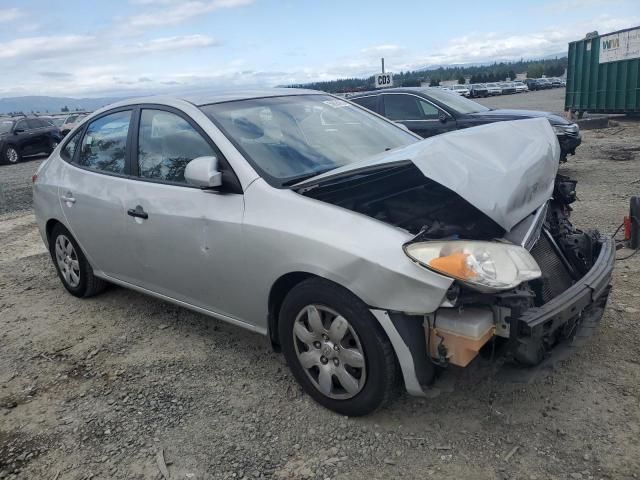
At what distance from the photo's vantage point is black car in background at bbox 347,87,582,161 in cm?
902

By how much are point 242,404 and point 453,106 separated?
7.63 metres

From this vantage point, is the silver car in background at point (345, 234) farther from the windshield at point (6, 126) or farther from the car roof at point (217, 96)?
the windshield at point (6, 126)

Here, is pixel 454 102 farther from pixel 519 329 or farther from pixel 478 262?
pixel 519 329

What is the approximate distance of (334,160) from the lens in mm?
3375

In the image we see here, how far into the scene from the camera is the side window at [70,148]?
15.1 feet

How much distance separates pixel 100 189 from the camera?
4.04 metres

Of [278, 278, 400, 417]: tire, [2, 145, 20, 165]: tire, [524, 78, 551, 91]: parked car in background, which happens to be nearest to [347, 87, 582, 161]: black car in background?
[278, 278, 400, 417]: tire

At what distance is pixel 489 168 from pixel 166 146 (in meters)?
2.13

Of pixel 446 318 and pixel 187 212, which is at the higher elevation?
pixel 187 212

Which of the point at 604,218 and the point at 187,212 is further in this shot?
the point at 604,218

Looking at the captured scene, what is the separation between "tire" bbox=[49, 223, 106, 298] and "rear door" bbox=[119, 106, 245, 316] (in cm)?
89

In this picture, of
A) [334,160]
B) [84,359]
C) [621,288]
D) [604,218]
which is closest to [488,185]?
[334,160]

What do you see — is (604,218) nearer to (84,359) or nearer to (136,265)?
(136,265)

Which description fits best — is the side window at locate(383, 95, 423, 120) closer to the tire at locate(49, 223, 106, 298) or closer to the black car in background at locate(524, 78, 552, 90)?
the tire at locate(49, 223, 106, 298)
